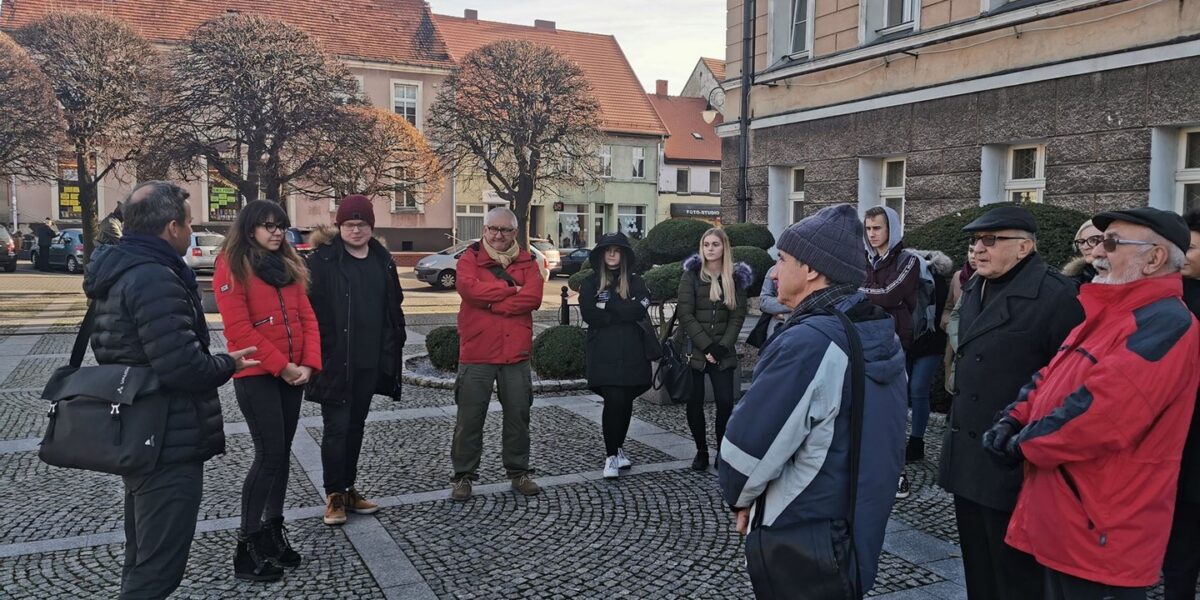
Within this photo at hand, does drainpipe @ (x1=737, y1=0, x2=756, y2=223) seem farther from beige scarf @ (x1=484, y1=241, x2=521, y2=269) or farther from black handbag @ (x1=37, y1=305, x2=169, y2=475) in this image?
black handbag @ (x1=37, y1=305, x2=169, y2=475)

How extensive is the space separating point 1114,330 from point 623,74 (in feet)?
159

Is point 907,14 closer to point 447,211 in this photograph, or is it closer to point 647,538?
point 647,538

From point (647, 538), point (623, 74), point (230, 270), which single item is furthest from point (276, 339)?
point (623, 74)

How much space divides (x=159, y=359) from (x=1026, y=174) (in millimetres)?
11039

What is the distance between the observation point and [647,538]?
5094 millimetres

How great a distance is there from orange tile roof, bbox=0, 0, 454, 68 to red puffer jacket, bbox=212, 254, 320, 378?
3613 centimetres

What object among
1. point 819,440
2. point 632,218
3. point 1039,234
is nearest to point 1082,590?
point 819,440

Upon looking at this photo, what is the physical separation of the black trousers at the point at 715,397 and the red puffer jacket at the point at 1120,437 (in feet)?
11.8

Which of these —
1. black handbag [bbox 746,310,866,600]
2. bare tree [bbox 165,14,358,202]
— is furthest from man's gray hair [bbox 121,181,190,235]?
bare tree [bbox 165,14,358,202]

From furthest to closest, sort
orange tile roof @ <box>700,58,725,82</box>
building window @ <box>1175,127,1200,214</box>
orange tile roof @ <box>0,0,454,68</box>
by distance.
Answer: orange tile roof @ <box>700,58,725,82</box>
orange tile roof @ <box>0,0,454,68</box>
building window @ <box>1175,127,1200,214</box>

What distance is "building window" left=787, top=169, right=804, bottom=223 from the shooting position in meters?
15.7

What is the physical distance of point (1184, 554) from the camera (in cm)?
360

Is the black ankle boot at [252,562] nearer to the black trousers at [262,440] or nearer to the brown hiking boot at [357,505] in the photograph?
the black trousers at [262,440]

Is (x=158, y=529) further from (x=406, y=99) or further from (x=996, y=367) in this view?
(x=406, y=99)
